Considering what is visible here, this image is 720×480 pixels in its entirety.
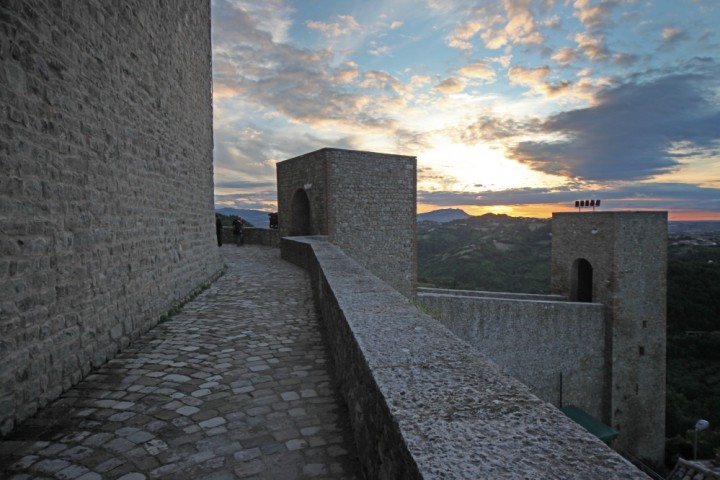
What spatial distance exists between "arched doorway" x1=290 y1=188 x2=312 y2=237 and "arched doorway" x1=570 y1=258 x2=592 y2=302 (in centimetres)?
1171

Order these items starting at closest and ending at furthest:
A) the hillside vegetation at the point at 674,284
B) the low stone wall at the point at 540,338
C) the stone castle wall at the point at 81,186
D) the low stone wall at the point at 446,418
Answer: the low stone wall at the point at 446,418 → the stone castle wall at the point at 81,186 → the low stone wall at the point at 540,338 → the hillside vegetation at the point at 674,284

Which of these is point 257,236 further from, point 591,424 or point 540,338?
point 591,424

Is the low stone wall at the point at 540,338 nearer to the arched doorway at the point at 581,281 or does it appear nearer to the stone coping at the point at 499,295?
the stone coping at the point at 499,295

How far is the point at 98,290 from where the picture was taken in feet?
12.7

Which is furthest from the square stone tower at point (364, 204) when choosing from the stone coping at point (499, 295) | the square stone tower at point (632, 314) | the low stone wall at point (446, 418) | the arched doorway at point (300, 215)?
the low stone wall at point (446, 418)

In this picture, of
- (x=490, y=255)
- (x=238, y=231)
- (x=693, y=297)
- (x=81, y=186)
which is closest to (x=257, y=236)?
(x=238, y=231)

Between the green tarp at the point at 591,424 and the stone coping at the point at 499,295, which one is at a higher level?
the stone coping at the point at 499,295

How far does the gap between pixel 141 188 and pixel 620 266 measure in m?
16.6

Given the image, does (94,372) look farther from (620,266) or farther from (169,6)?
(620,266)

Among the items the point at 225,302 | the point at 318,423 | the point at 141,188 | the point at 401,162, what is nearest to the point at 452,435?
the point at 318,423

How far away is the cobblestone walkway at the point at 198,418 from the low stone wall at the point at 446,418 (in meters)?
0.42

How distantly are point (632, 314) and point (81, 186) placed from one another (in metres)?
18.1

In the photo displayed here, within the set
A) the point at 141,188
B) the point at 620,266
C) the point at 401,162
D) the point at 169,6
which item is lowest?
the point at 620,266

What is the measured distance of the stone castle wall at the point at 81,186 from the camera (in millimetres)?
2742
